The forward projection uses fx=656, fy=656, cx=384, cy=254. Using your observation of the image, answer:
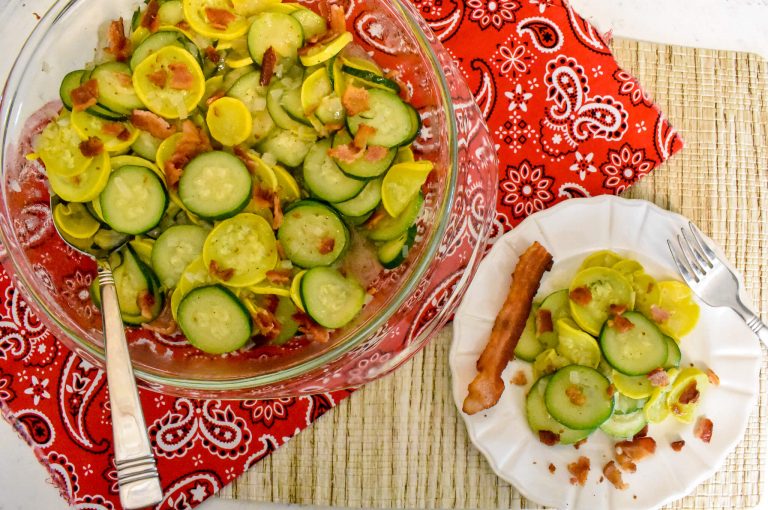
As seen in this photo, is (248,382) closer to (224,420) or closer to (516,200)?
(224,420)

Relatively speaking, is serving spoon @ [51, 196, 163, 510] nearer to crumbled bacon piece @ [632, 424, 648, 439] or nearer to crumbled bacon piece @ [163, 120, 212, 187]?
crumbled bacon piece @ [163, 120, 212, 187]

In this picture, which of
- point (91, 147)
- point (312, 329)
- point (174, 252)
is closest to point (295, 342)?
point (312, 329)

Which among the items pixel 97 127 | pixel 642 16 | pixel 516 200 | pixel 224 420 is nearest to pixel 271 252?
pixel 97 127

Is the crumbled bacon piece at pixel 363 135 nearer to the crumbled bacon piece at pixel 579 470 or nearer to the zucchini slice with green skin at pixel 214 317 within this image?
the zucchini slice with green skin at pixel 214 317

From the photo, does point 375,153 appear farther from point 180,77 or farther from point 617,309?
point 617,309

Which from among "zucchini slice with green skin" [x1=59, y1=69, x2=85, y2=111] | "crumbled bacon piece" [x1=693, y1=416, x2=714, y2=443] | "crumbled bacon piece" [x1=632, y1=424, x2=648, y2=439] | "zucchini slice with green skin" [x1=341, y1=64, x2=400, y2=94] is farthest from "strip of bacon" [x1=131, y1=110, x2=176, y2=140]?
"crumbled bacon piece" [x1=693, y1=416, x2=714, y2=443]

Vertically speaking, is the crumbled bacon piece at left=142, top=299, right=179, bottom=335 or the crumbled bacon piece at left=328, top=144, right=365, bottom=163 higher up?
the crumbled bacon piece at left=328, top=144, right=365, bottom=163
